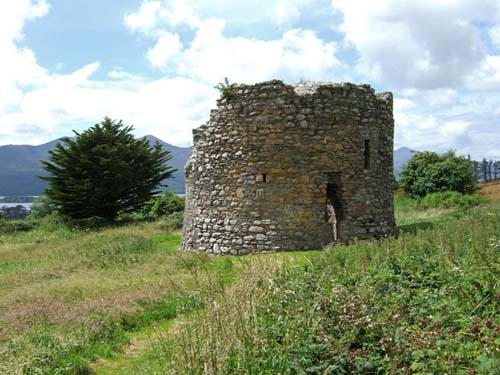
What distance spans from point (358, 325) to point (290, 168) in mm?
8463

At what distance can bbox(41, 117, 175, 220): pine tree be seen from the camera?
89.4 ft

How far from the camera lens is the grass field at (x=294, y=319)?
14.5 ft

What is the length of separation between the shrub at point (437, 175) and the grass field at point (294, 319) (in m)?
21.4

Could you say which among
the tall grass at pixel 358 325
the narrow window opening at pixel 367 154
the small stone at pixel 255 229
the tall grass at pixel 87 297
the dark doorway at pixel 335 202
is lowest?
the tall grass at pixel 87 297

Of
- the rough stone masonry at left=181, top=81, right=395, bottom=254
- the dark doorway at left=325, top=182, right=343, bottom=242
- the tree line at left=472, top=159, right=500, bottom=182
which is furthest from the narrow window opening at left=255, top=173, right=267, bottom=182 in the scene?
the tree line at left=472, top=159, right=500, bottom=182

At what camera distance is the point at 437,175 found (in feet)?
101

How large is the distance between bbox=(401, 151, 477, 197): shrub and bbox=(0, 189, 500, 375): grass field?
21350 mm

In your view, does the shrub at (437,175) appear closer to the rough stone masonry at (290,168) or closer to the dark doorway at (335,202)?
the rough stone masonry at (290,168)

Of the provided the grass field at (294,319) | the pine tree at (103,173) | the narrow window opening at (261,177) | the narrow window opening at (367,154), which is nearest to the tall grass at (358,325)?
the grass field at (294,319)

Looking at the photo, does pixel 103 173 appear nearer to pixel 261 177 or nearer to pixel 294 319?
pixel 261 177

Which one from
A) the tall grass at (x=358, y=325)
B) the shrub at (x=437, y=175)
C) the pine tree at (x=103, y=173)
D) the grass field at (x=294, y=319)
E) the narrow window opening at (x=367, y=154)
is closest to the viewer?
the tall grass at (x=358, y=325)

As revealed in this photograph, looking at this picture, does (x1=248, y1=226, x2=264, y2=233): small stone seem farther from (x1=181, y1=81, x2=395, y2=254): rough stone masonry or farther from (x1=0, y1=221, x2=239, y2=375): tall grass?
(x1=0, y1=221, x2=239, y2=375): tall grass

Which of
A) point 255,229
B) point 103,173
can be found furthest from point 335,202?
point 103,173

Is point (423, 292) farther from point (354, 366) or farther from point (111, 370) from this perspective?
point (111, 370)
